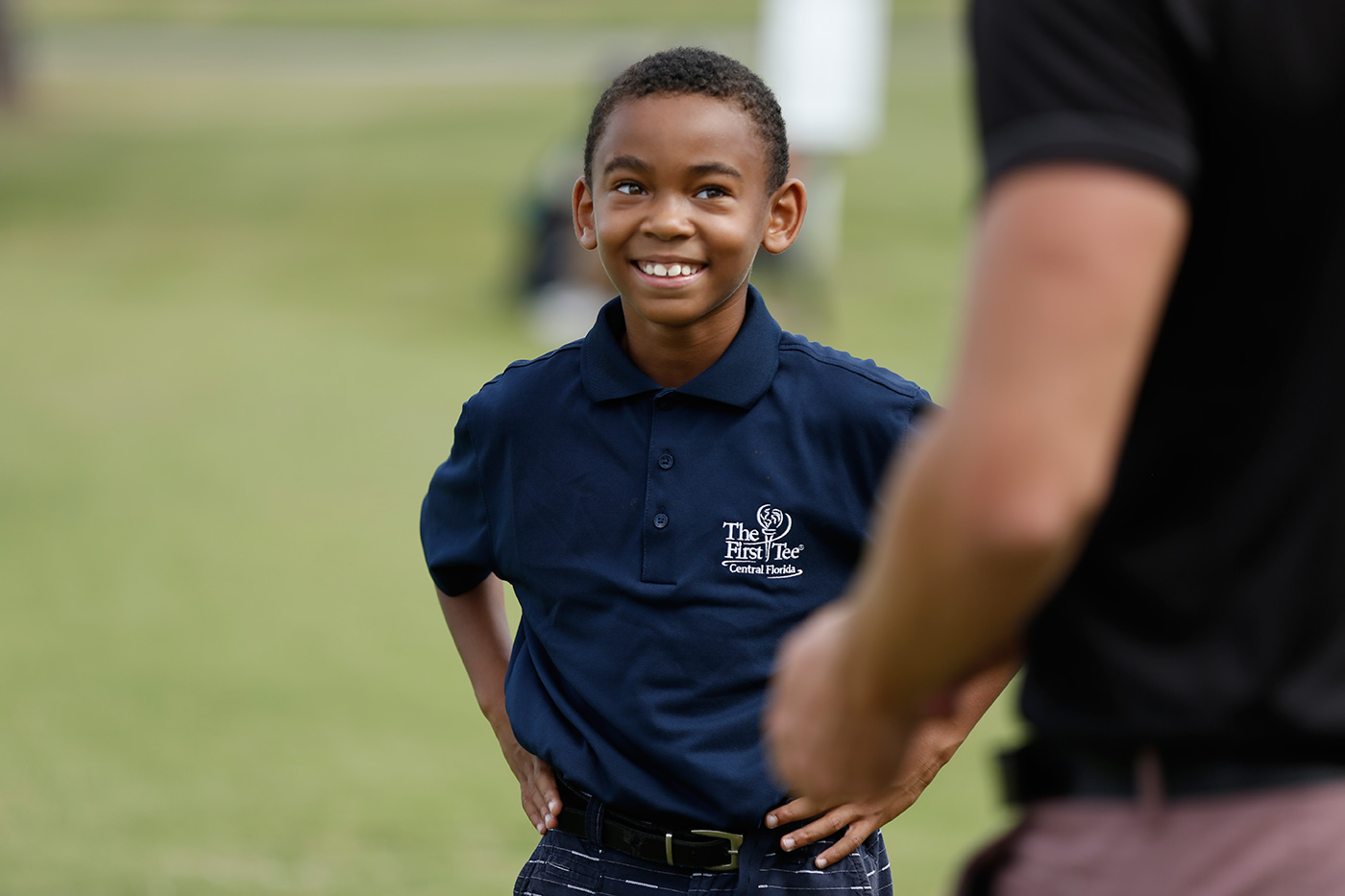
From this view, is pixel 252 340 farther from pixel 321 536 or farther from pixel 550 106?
pixel 550 106

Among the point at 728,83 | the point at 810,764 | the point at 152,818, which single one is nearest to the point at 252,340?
the point at 152,818

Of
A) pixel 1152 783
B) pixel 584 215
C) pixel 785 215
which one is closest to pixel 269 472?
pixel 584 215

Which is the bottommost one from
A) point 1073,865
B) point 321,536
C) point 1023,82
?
point 1073,865

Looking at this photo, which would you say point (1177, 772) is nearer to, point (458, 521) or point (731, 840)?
point (731, 840)

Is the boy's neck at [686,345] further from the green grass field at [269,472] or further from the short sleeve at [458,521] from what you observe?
the green grass field at [269,472]

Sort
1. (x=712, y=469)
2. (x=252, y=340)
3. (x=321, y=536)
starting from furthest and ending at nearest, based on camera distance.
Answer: (x=252, y=340) < (x=321, y=536) < (x=712, y=469)

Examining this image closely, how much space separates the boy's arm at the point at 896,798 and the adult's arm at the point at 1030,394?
90 cm

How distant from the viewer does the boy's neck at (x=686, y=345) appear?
2133 millimetres

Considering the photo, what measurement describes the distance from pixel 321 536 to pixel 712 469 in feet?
16.4

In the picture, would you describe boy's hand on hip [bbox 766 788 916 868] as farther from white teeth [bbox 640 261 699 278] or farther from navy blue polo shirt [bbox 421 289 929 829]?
white teeth [bbox 640 261 699 278]

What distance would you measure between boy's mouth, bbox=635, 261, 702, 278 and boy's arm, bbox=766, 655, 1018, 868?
0.62 meters

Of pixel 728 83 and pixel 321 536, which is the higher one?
pixel 321 536

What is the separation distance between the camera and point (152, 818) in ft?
14.0

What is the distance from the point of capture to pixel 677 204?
6.70 ft
